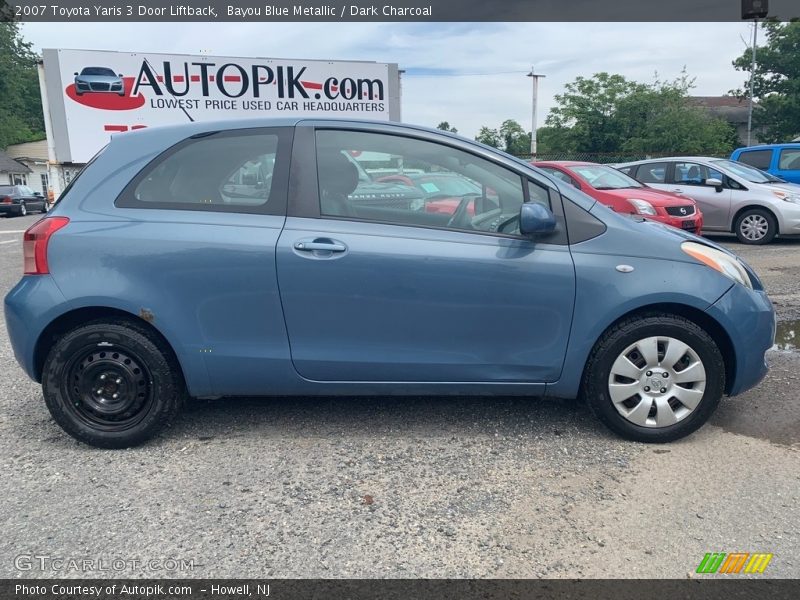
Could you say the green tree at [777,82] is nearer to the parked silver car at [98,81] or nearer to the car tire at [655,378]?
the parked silver car at [98,81]

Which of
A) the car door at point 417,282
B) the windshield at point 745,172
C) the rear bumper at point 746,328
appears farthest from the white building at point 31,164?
the rear bumper at point 746,328

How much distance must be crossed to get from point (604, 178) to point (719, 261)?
6577mm

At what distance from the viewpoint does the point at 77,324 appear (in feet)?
10.4

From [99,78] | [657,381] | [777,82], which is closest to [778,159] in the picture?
[657,381]

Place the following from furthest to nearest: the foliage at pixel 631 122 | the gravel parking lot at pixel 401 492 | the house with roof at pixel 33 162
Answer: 1. the house with roof at pixel 33 162
2. the foliage at pixel 631 122
3. the gravel parking lot at pixel 401 492

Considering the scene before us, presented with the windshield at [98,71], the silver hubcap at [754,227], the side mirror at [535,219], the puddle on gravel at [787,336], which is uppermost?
the windshield at [98,71]

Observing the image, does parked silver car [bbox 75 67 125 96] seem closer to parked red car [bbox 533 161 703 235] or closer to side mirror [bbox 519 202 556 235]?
parked red car [bbox 533 161 703 235]

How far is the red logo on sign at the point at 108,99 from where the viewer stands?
1366 cm

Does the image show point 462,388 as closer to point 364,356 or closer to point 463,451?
point 463,451

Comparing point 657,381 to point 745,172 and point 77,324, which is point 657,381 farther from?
point 745,172

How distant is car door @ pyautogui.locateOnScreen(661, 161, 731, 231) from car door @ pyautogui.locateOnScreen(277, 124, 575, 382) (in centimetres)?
894

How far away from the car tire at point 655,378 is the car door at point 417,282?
0.82 feet

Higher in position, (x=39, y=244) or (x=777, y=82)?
(x=777, y=82)

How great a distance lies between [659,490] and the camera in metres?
2.84
